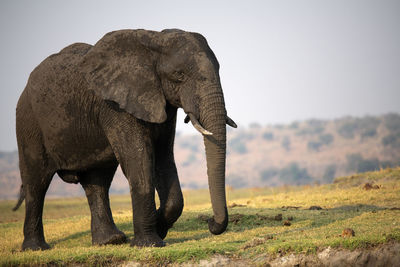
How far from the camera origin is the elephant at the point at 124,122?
8547 millimetres

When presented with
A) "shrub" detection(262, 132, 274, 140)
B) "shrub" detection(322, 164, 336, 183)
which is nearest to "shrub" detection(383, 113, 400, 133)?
"shrub" detection(322, 164, 336, 183)

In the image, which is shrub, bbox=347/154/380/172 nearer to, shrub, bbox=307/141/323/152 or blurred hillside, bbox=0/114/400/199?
blurred hillside, bbox=0/114/400/199

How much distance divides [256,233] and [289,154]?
348 feet

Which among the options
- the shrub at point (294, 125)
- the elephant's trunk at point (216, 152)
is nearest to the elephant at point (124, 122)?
the elephant's trunk at point (216, 152)

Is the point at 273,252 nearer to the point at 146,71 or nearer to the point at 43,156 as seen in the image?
the point at 146,71

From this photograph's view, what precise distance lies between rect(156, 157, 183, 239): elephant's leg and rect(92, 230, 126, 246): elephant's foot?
36.8 inches

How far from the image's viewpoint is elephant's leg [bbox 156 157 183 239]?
948cm

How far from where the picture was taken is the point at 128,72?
921 centimetres

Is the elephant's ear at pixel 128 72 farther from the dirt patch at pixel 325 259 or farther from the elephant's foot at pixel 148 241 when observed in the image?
the dirt patch at pixel 325 259

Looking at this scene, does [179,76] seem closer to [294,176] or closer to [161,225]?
[161,225]

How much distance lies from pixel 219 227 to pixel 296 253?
116cm

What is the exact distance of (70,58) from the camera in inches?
397

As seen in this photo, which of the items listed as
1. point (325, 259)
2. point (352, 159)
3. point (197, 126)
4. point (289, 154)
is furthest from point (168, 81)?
point (289, 154)

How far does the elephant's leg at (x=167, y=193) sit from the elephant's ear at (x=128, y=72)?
1.14m
